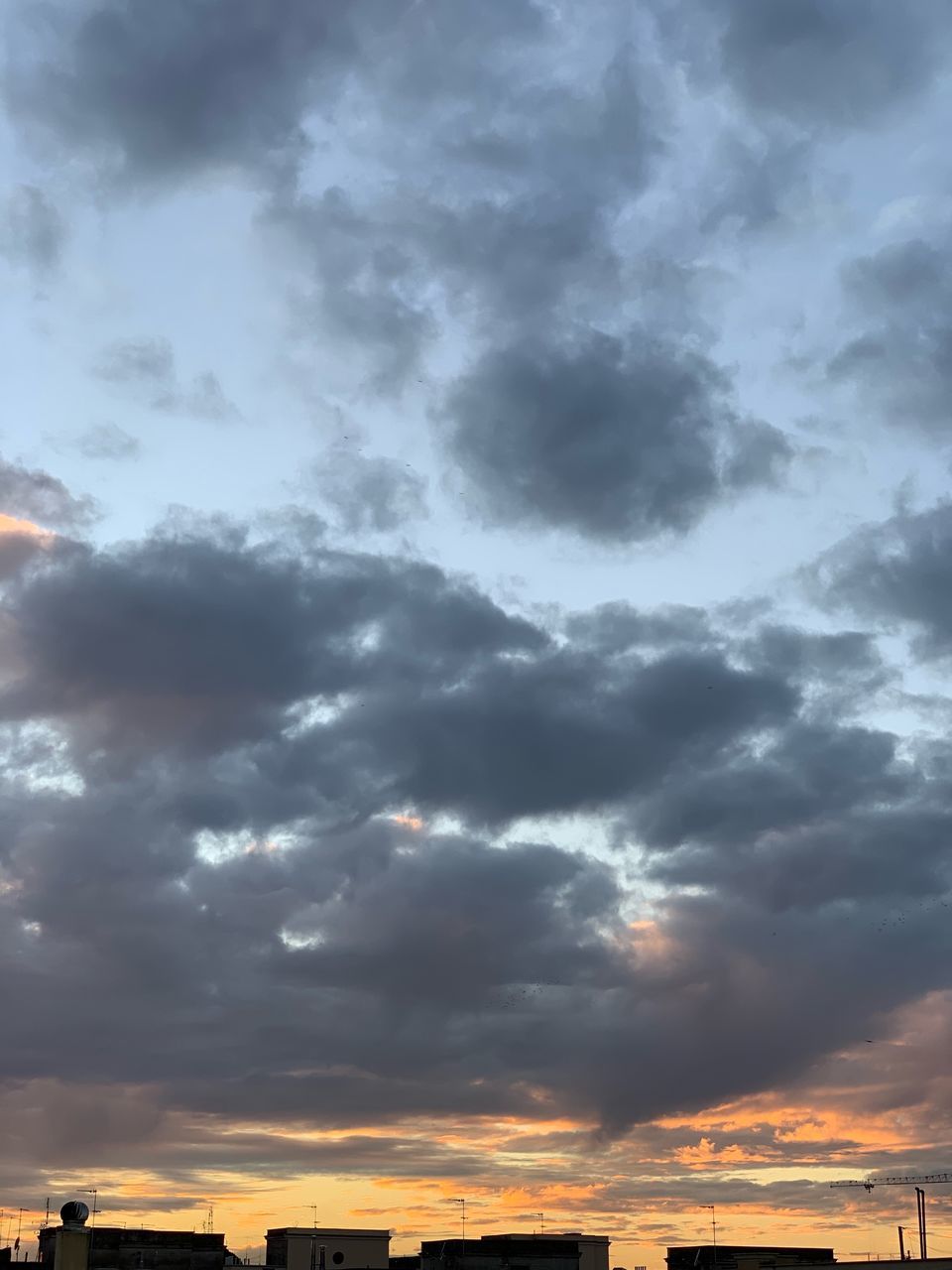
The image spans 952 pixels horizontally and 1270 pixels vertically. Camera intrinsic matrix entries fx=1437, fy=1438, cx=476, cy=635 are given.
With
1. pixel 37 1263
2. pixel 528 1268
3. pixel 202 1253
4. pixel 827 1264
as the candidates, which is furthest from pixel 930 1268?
pixel 37 1263

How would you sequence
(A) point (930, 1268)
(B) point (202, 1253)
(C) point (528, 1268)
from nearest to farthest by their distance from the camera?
(A) point (930, 1268) < (B) point (202, 1253) < (C) point (528, 1268)

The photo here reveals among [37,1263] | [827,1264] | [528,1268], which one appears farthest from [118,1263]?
[827,1264]

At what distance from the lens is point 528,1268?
199875 mm

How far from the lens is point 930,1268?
548 ft

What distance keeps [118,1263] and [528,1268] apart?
→ 5835 cm

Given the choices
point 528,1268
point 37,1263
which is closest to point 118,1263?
point 37,1263

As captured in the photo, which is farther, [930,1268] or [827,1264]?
[827,1264]

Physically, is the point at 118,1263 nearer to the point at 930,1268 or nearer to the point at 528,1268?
the point at 528,1268

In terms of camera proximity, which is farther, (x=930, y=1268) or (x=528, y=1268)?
(x=528, y=1268)

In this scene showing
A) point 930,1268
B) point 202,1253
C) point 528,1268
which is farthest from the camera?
point 528,1268

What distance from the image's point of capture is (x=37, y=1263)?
172375 mm

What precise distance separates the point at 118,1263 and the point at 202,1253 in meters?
11.4

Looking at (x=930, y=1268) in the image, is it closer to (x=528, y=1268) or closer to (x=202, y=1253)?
(x=528, y=1268)

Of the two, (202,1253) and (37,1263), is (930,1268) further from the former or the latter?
(37,1263)
